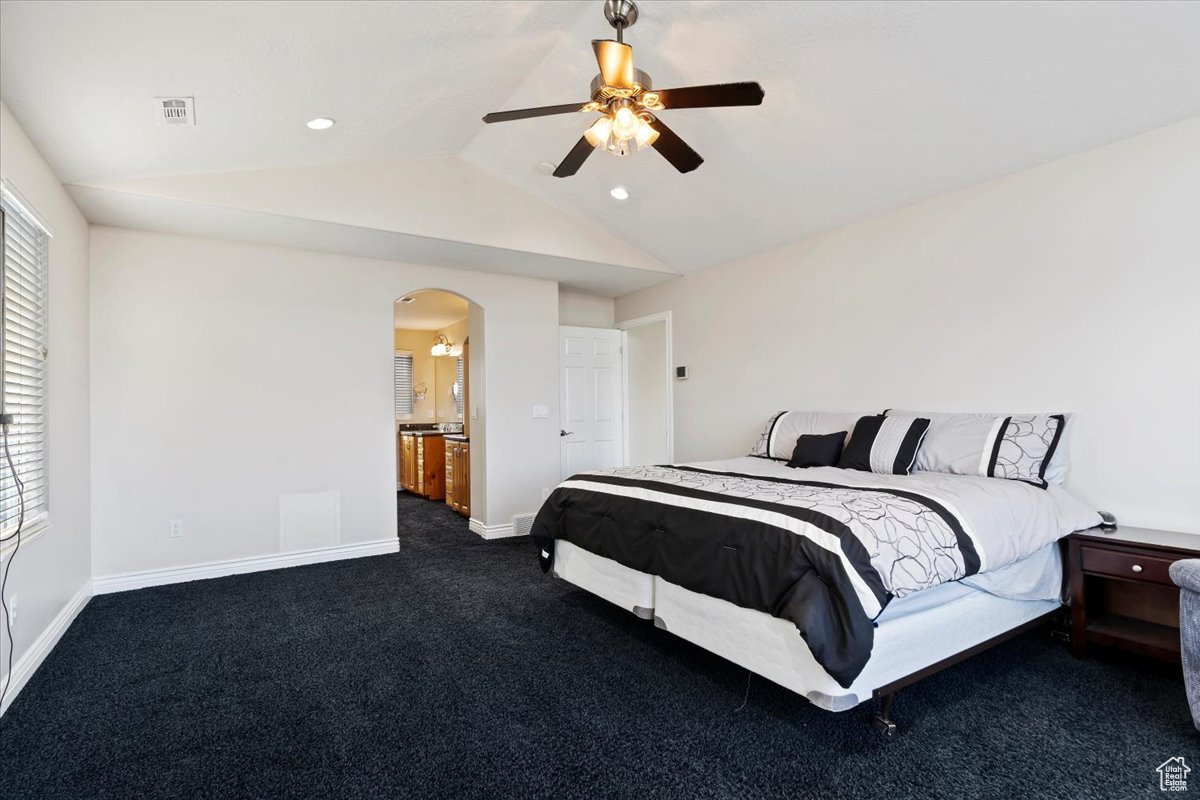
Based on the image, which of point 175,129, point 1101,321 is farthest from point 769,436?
point 175,129

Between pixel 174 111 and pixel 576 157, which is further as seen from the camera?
pixel 576 157

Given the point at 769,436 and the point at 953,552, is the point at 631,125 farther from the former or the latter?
the point at 769,436

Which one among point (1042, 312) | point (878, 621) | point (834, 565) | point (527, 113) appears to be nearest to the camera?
point (834, 565)

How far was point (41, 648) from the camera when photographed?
8.74ft

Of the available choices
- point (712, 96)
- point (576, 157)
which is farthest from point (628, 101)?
point (576, 157)

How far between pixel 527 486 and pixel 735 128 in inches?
134

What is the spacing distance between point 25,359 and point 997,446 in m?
4.67

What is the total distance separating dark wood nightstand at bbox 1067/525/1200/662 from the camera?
95.0 inches

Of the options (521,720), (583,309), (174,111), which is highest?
(174,111)

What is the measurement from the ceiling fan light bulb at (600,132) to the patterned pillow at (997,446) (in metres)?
2.37

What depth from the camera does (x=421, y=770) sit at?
6.09 ft

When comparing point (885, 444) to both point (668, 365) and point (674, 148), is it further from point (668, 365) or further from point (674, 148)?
point (668, 365)

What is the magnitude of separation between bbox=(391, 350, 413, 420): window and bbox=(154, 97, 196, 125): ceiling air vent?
5.95m

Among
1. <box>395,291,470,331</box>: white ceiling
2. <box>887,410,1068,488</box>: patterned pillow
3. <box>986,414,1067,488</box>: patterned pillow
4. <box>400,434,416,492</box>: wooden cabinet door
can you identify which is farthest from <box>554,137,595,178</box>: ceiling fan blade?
<box>400,434,416,492</box>: wooden cabinet door
